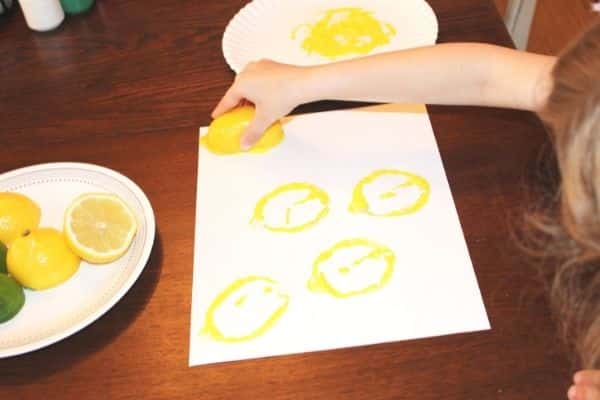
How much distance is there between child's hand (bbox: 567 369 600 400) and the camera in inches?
25.2

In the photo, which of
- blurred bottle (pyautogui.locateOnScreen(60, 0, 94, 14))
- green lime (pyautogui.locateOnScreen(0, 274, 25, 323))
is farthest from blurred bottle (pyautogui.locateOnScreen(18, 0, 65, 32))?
green lime (pyautogui.locateOnScreen(0, 274, 25, 323))

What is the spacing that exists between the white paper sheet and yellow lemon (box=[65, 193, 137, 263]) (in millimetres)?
87

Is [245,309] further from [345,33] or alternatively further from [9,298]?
[345,33]

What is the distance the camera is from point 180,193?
0.88m

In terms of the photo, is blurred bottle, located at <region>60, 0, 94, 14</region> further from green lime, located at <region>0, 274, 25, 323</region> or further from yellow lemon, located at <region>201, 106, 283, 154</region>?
green lime, located at <region>0, 274, 25, 323</region>

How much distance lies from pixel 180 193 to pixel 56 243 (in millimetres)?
166

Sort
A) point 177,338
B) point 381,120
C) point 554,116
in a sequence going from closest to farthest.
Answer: point 554,116 < point 177,338 < point 381,120

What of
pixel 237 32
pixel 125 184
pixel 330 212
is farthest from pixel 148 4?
pixel 330 212

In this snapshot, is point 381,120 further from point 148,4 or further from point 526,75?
point 148,4

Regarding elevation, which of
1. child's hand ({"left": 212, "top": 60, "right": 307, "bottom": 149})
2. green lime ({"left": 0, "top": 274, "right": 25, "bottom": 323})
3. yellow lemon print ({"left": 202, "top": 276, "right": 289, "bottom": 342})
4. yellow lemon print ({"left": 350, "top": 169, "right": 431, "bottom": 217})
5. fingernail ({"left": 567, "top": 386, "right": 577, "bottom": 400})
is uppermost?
child's hand ({"left": 212, "top": 60, "right": 307, "bottom": 149})

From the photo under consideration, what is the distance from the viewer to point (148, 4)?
1.15 m

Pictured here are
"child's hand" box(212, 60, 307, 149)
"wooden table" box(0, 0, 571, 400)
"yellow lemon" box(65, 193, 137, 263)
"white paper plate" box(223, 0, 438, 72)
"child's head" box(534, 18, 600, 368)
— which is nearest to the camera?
"child's head" box(534, 18, 600, 368)

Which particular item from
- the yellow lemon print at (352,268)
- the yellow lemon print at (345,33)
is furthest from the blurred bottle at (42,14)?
the yellow lemon print at (352,268)

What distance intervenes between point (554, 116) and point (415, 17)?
0.49 m
